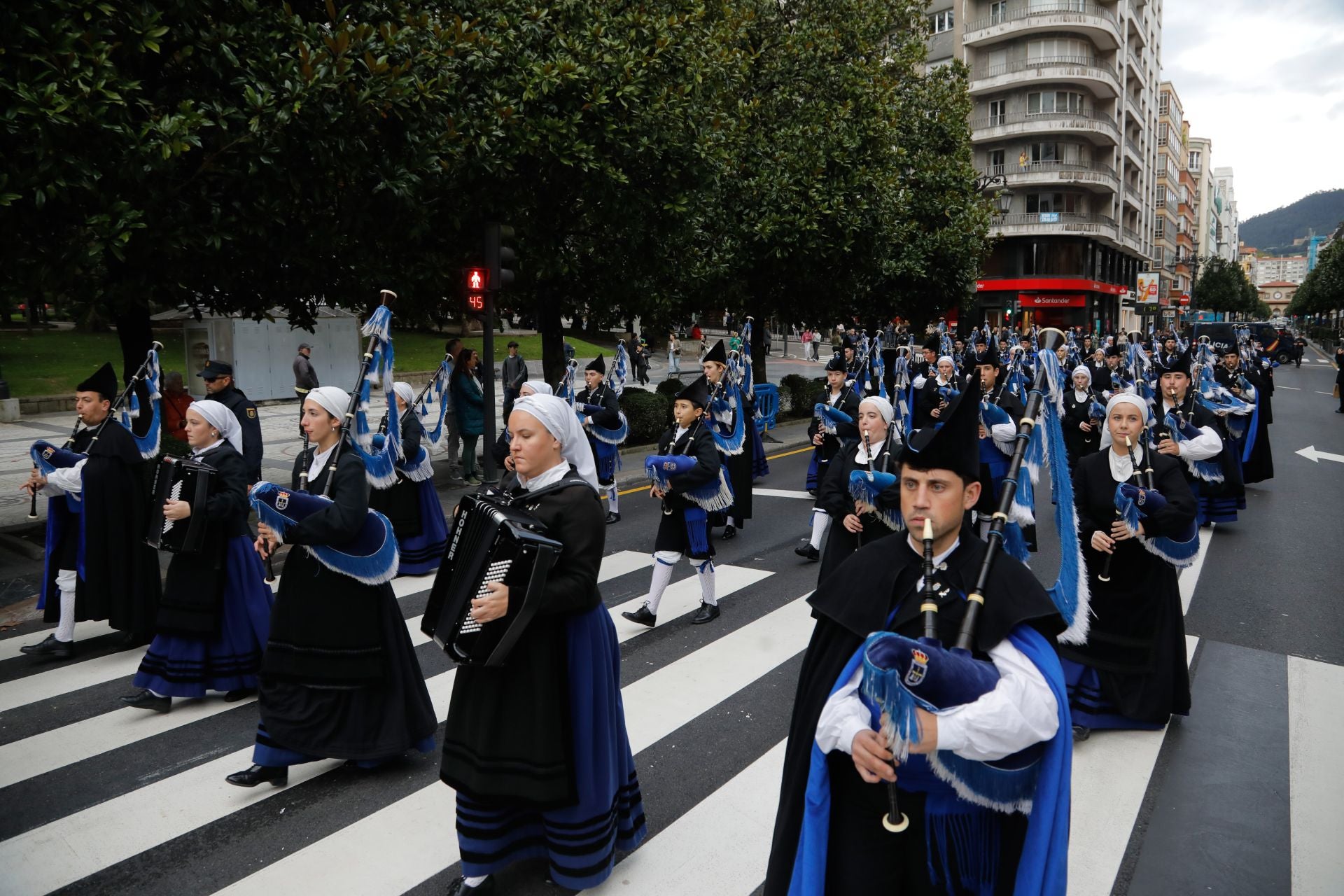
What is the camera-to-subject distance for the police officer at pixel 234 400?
28.9ft

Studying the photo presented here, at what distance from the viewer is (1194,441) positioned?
752cm

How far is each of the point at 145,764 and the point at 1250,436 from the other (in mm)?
13961

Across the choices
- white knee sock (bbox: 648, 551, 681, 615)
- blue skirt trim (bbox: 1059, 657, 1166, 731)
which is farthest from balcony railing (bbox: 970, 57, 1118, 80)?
blue skirt trim (bbox: 1059, 657, 1166, 731)

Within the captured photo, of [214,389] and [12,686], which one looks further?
[214,389]

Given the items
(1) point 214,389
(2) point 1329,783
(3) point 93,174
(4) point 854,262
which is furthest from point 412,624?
(4) point 854,262

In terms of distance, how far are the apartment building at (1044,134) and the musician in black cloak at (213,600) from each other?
168 ft

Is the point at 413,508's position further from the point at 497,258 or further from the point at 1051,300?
the point at 1051,300

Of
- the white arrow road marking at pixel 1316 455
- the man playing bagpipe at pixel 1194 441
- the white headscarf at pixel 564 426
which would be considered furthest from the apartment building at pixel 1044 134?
the white headscarf at pixel 564 426

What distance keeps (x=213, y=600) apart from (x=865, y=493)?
13.2 feet

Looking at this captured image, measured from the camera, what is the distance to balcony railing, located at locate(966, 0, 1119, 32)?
174 ft

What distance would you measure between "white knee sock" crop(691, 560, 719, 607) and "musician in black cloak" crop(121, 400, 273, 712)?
3140mm

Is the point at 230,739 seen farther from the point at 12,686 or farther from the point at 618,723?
the point at 618,723

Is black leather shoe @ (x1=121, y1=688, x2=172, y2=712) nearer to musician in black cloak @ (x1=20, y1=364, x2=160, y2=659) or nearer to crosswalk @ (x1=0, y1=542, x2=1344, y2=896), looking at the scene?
crosswalk @ (x1=0, y1=542, x2=1344, y2=896)

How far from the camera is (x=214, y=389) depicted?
29.3 feet
